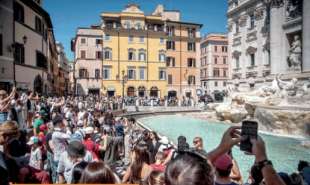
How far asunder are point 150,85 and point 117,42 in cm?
Answer: 911

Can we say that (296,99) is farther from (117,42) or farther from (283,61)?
(117,42)

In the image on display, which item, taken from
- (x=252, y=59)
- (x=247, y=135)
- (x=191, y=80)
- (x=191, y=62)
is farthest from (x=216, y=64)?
(x=247, y=135)

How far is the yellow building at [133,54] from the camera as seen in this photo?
53.4m

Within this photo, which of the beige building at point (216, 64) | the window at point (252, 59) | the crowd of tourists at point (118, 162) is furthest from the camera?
the beige building at point (216, 64)

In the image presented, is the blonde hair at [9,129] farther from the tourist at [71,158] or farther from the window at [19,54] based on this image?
the window at [19,54]

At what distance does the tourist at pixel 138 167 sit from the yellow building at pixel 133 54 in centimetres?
4805

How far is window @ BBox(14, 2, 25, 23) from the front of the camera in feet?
73.8

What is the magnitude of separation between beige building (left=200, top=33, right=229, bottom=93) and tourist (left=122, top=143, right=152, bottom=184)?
6971cm

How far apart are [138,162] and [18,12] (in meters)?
21.6

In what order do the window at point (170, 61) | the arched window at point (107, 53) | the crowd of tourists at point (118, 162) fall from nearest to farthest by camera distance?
1. the crowd of tourists at point (118, 162)
2. the arched window at point (107, 53)
3. the window at point (170, 61)

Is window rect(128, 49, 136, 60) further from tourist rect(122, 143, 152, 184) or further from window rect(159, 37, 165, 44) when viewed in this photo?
tourist rect(122, 143, 152, 184)

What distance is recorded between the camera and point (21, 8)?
2378cm

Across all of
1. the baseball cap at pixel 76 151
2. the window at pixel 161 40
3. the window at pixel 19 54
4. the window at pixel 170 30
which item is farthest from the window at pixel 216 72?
the baseball cap at pixel 76 151

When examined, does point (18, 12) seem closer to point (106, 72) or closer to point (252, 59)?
point (252, 59)
